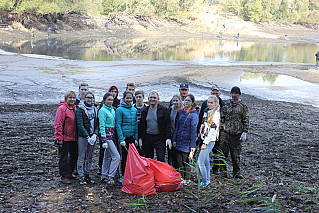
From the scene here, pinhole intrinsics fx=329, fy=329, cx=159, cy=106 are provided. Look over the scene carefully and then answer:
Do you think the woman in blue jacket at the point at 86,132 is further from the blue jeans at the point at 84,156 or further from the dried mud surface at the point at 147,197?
the dried mud surface at the point at 147,197

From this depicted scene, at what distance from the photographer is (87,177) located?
5.88 m

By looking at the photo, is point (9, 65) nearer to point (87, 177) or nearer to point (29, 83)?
point (29, 83)

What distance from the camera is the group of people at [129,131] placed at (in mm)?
5691

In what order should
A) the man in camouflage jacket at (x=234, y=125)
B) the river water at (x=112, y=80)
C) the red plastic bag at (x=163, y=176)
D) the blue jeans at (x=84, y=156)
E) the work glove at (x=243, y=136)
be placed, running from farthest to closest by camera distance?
the river water at (x=112, y=80), the man in camouflage jacket at (x=234, y=125), the work glove at (x=243, y=136), the blue jeans at (x=84, y=156), the red plastic bag at (x=163, y=176)

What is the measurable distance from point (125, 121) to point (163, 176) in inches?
47.4

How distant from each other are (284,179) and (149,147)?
8.43 feet

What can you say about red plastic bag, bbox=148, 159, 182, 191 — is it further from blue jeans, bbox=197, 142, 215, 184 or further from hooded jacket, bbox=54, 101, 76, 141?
hooded jacket, bbox=54, 101, 76, 141

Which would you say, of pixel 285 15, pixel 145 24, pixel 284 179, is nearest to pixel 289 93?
pixel 284 179

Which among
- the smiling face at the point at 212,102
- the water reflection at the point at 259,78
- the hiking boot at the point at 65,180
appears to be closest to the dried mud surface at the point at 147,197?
the hiking boot at the point at 65,180

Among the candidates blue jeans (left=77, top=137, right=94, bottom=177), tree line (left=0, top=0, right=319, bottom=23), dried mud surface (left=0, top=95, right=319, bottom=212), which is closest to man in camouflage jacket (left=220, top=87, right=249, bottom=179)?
dried mud surface (left=0, top=95, right=319, bottom=212)

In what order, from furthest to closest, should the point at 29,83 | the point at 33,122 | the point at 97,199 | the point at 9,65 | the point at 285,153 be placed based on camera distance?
1. the point at 9,65
2. the point at 29,83
3. the point at 33,122
4. the point at 285,153
5. the point at 97,199

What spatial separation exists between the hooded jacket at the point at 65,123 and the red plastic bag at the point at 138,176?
118cm

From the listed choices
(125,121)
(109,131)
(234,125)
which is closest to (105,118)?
(109,131)

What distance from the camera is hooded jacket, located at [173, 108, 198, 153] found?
573cm
